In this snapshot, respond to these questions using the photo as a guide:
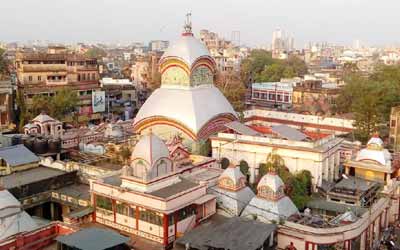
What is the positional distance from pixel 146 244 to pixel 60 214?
7347 mm

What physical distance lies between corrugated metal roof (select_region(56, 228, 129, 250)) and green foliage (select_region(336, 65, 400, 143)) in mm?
23371

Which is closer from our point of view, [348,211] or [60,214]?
[348,211]

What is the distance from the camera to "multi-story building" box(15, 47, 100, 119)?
4456 centimetres

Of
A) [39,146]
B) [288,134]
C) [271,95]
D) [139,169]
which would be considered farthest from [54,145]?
[271,95]

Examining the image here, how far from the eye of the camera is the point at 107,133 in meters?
31.2

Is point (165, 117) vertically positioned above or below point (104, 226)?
above

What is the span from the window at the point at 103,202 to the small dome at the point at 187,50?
11.0 m

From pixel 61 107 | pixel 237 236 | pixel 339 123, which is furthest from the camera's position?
pixel 61 107

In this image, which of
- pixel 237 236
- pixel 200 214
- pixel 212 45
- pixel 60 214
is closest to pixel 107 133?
pixel 60 214

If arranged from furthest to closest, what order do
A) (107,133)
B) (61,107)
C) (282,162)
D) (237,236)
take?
(61,107) < (107,133) < (282,162) < (237,236)

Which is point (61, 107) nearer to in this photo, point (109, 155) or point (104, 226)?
point (109, 155)

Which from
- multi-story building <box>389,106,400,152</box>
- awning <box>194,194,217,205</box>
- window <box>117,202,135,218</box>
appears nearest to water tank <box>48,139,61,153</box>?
window <box>117,202,135,218</box>

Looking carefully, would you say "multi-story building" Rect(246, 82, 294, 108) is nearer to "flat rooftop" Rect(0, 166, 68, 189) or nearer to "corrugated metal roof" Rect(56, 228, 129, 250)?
"flat rooftop" Rect(0, 166, 68, 189)

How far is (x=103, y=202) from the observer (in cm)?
1872
